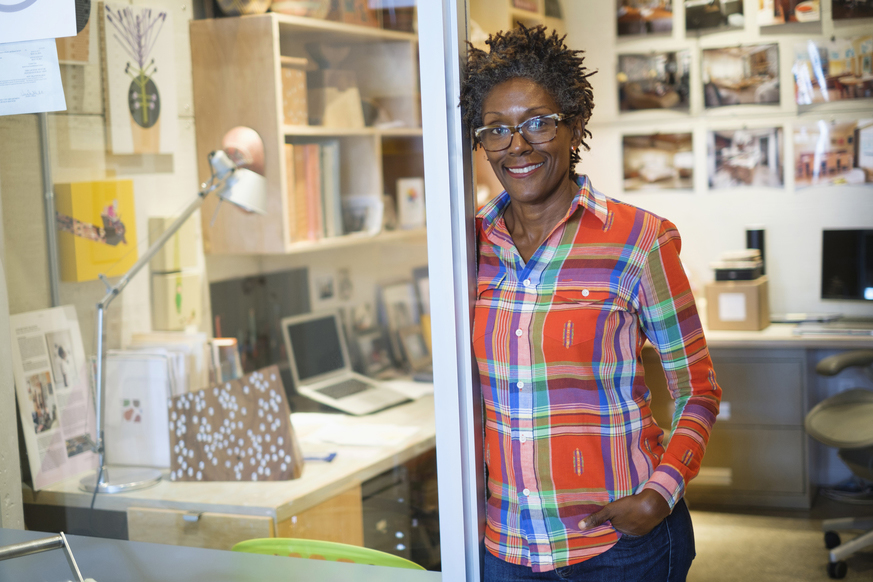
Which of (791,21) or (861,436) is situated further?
(791,21)

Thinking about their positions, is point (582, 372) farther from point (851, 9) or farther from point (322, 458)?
point (851, 9)

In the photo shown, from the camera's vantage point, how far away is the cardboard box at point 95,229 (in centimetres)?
203

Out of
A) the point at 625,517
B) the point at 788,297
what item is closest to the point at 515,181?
the point at 625,517

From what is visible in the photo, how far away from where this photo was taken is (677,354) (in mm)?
1153

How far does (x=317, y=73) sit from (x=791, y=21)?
2148mm

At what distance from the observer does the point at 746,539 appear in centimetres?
316

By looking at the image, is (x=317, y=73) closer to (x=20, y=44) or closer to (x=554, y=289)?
(x=20, y=44)

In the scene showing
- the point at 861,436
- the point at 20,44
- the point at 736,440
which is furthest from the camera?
the point at 736,440

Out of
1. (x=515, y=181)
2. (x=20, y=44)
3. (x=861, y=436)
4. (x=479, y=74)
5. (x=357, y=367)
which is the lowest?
(x=861, y=436)

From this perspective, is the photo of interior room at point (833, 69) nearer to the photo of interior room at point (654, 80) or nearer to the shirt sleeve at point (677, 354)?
the photo of interior room at point (654, 80)

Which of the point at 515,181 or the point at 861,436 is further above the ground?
the point at 515,181

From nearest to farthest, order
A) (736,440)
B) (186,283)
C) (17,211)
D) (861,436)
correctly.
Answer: (17,211) → (186,283) → (861,436) → (736,440)

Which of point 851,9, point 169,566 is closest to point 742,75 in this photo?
point 851,9

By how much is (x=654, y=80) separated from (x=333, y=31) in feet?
5.45
